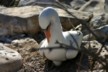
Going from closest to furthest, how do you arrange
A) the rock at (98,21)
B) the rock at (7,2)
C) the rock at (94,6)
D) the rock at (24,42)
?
the rock at (24,42) < the rock at (98,21) < the rock at (94,6) < the rock at (7,2)

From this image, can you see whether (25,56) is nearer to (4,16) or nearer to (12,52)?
(12,52)

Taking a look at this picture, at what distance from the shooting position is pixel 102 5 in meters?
7.59

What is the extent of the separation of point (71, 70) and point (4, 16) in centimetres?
207

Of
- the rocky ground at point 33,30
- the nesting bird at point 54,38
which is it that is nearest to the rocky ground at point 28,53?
the rocky ground at point 33,30

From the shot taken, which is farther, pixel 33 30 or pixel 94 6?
pixel 94 6

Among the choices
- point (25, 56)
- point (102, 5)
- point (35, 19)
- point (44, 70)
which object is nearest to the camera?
point (44, 70)

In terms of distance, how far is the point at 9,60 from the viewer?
4973mm

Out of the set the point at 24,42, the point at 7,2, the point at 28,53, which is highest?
the point at 7,2

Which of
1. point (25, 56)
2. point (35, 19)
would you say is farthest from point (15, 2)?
point (25, 56)

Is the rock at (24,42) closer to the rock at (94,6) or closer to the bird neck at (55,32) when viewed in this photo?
the bird neck at (55,32)

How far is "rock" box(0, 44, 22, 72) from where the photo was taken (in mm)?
4891

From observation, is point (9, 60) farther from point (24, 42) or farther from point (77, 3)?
point (77, 3)

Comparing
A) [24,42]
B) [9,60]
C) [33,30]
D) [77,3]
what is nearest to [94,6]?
[77,3]

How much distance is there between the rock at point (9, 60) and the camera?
16.0 ft
